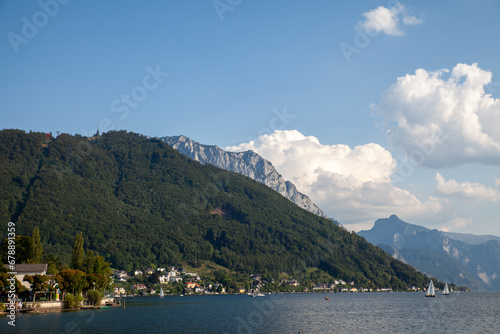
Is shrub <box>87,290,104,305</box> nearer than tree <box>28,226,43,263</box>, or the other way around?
shrub <box>87,290,104,305</box>

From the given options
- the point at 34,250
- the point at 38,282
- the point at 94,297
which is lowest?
the point at 94,297

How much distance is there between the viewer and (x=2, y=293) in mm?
103375

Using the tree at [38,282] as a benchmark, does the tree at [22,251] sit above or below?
above

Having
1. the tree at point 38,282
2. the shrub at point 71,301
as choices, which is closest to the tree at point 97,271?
the shrub at point 71,301

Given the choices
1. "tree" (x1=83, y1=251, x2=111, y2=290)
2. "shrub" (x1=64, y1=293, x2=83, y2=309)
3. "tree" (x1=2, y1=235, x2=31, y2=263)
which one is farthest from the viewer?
"tree" (x1=2, y1=235, x2=31, y2=263)

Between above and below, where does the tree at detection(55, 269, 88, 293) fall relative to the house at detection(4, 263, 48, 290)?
below

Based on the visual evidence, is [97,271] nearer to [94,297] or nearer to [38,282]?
[94,297]

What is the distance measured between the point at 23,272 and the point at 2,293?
1071 centimetres

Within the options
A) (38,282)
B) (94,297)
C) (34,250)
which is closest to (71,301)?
(38,282)

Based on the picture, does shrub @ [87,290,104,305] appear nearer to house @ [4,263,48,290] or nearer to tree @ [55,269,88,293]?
tree @ [55,269,88,293]

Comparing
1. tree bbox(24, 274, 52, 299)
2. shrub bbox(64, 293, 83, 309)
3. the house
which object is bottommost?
shrub bbox(64, 293, 83, 309)

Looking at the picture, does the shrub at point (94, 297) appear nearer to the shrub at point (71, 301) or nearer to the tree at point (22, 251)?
the shrub at point (71, 301)

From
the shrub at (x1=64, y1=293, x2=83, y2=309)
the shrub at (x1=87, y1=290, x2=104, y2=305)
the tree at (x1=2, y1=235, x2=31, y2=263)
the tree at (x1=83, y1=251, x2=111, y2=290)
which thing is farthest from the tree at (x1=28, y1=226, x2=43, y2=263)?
the shrub at (x1=64, y1=293, x2=83, y2=309)

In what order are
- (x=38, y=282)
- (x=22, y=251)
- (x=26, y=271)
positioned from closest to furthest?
(x=38, y=282) → (x=26, y=271) → (x=22, y=251)
